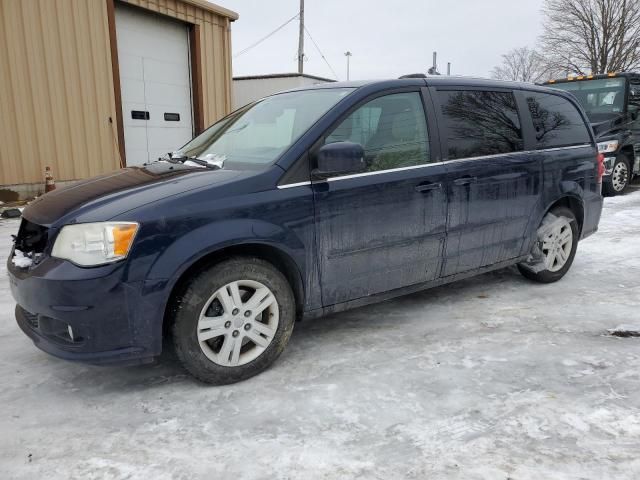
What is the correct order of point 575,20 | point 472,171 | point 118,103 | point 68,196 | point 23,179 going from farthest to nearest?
point 575,20 < point 118,103 < point 23,179 < point 472,171 < point 68,196

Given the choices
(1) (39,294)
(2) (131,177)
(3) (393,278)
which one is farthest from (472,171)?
(1) (39,294)

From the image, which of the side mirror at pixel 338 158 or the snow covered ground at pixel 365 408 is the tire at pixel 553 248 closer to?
the snow covered ground at pixel 365 408

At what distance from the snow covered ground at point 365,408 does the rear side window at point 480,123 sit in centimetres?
125

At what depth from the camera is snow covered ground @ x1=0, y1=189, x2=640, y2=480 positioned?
2109 mm

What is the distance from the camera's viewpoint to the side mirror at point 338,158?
2857 mm

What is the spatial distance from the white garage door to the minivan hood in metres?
7.96

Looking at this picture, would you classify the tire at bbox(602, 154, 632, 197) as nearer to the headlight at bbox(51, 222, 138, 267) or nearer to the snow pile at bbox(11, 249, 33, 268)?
the headlight at bbox(51, 222, 138, 267)

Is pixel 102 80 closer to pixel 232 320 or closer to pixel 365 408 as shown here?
pixel 232 320

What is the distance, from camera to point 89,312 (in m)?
2.40

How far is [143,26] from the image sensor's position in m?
10.5

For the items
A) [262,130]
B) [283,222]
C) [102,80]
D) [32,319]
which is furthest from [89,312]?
[102,80]

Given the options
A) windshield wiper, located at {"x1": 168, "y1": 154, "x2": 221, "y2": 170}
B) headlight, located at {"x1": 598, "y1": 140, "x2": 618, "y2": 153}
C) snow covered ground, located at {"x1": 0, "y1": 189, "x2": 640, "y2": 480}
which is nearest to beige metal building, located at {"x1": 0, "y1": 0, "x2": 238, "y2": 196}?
snow covered ground, located at {"x1": 0, "y1": 189, "x2": 640, "y2": 480}

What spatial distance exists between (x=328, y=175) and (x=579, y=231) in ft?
9.39

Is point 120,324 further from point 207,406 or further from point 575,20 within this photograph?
point 575,20
